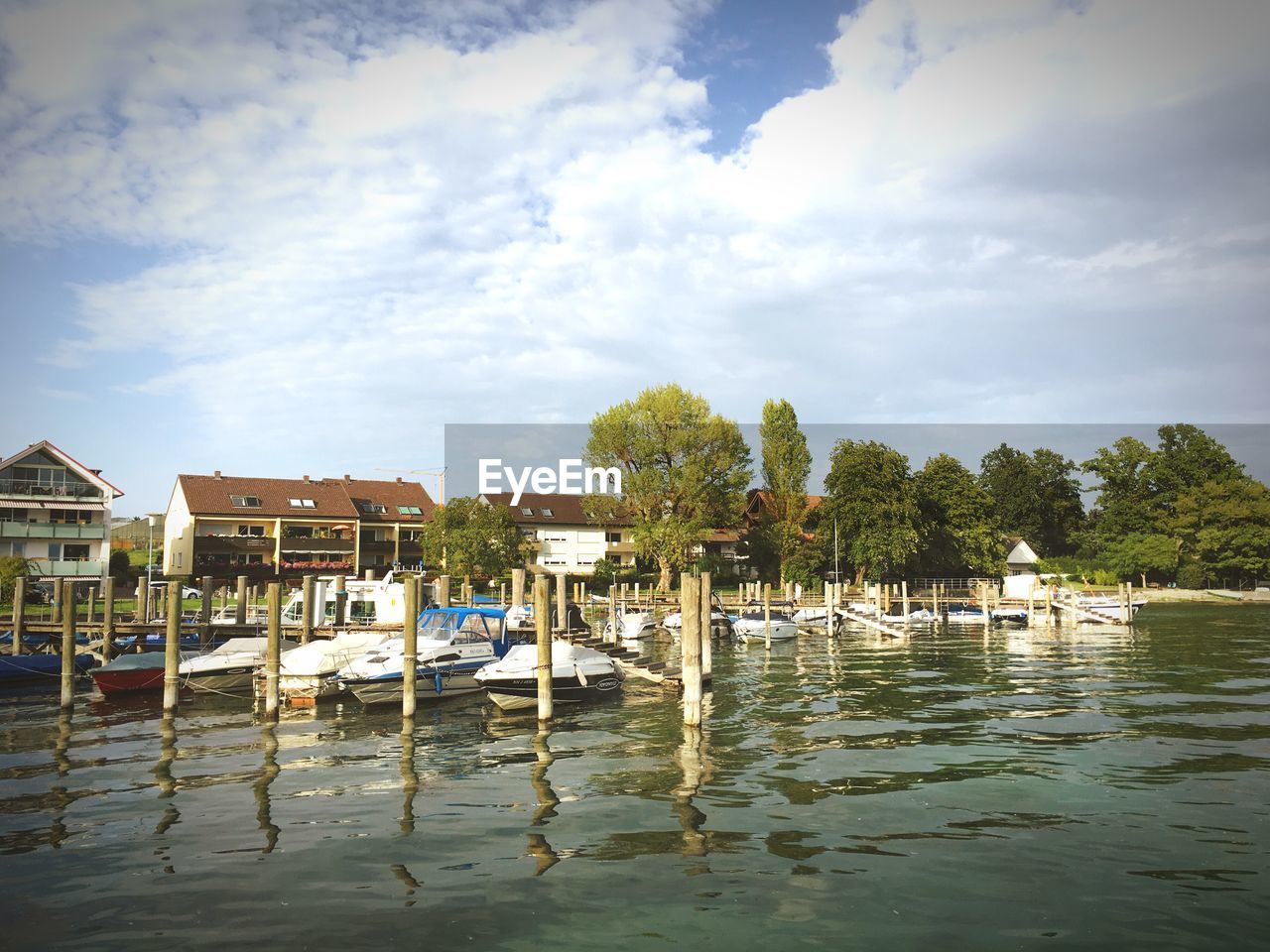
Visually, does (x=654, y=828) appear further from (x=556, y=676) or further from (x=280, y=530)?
(x=280, y=530)

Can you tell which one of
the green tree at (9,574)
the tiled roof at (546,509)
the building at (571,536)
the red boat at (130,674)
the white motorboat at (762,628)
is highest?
the tiled roof at (546,509)

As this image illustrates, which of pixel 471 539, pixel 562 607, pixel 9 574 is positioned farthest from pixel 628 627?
pixel 9 574

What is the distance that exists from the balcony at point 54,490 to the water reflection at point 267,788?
48.5m

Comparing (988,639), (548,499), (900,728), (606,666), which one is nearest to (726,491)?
(548,499)

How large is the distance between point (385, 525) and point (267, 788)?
2667 inches

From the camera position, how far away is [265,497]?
255ft

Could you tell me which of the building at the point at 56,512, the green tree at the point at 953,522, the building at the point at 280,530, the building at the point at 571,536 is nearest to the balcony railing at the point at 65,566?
the building at the point at 56,512

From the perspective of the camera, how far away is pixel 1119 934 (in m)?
9.37

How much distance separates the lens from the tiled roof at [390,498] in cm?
8297

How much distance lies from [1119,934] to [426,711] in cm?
1972

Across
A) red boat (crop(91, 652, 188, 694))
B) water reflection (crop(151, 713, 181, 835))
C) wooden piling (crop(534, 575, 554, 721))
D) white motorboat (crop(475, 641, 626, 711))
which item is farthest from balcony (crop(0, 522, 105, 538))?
wooden piling (crop(534, 575, 554, 721))

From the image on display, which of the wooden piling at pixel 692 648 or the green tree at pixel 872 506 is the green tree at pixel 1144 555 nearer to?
the green tree at pixel 872 506

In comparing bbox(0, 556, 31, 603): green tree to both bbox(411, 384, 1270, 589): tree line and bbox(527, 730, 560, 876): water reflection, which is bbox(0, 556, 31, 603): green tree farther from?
bbox(527, 730, 560, 876): water reflection

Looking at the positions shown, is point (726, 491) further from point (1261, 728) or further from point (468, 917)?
point (468, 917)
